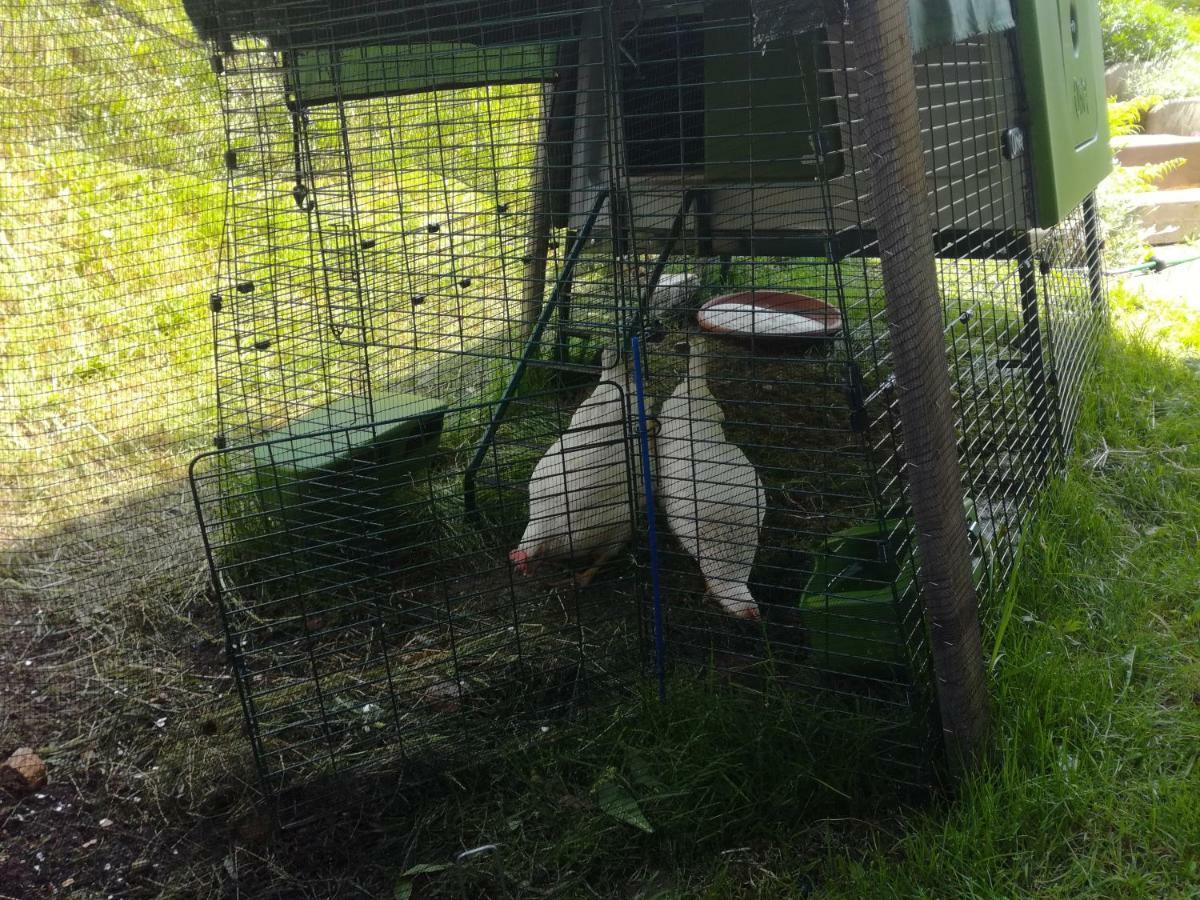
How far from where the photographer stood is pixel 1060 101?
360 cm

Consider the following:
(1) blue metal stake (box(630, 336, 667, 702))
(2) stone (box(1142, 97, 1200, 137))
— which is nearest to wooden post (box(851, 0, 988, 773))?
(1) blue metal stake (box(630, 336, 667, 702))

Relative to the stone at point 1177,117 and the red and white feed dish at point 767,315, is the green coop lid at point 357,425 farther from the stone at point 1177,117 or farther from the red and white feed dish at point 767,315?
the stone at point 1177,117

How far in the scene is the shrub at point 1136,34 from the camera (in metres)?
11.2

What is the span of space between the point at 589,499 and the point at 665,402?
42 cm

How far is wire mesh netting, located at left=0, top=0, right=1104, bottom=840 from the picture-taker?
2598mm

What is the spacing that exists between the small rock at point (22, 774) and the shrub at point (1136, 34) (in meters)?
11.7

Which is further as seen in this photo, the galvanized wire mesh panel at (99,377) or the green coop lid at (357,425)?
the green coop lid at (357,425)

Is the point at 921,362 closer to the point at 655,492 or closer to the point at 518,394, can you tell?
the point at 655,492

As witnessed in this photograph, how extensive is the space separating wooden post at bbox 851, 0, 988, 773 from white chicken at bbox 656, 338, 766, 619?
1.89 feet

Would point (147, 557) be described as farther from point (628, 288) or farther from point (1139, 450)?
point (1139, 450)

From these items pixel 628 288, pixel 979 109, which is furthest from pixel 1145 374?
pixel 628 288

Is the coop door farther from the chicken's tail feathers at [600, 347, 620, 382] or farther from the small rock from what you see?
the small rock

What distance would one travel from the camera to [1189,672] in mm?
2674

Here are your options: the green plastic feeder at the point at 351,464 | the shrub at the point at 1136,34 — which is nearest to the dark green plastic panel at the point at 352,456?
the green plastic feeder at the point at 351,464
